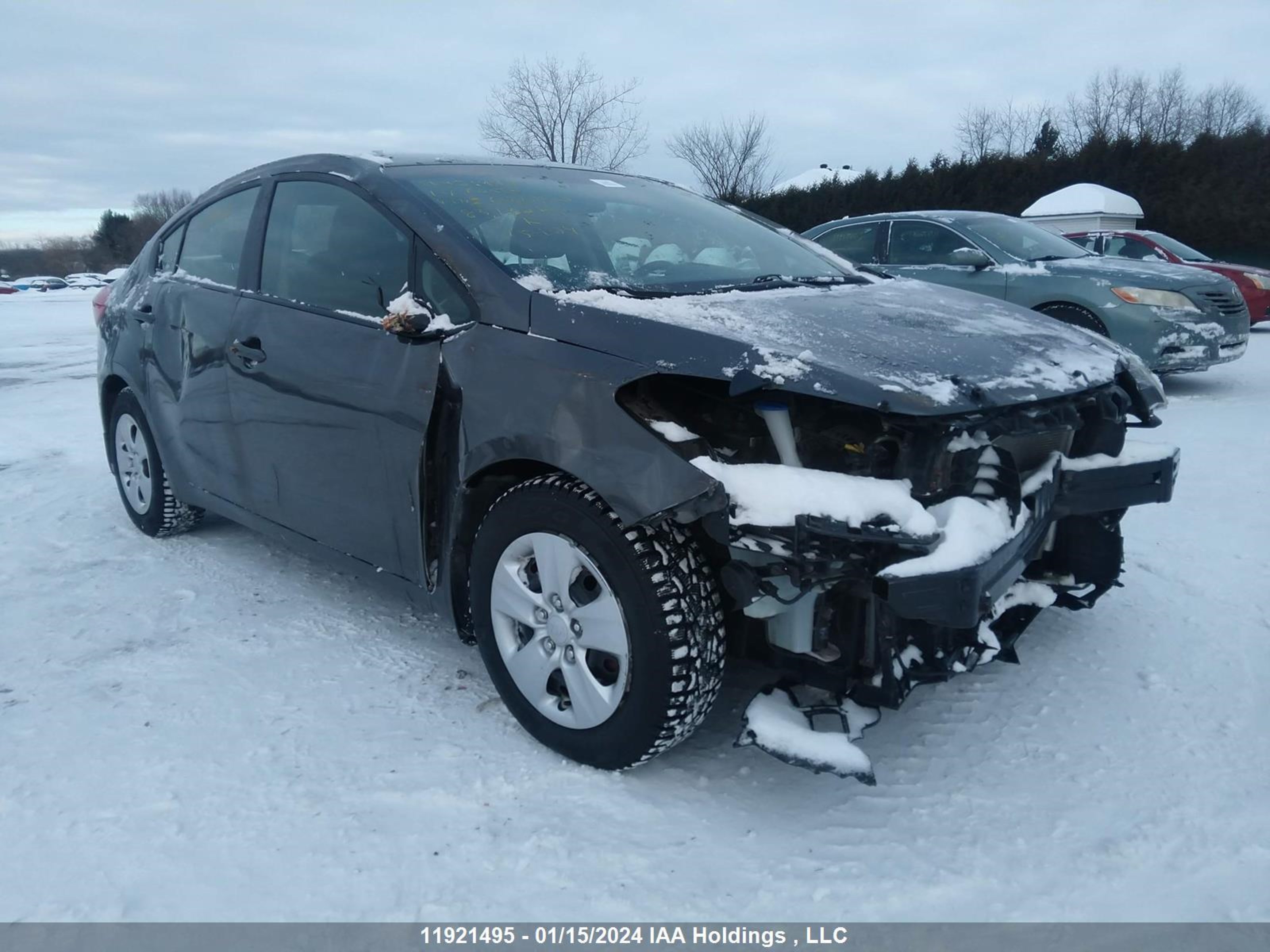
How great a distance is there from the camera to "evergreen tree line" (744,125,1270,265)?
19.6 metres

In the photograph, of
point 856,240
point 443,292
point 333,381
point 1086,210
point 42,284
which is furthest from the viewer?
point 42,284

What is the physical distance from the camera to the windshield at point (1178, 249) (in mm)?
11719

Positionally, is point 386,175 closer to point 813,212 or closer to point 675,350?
point 675,350

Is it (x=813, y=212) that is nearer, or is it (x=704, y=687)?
(x=704, y=687)

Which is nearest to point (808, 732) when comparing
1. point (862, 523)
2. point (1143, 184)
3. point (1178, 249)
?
point (862, 523)

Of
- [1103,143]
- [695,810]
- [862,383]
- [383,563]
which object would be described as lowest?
[695,810]

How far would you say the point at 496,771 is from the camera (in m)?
2.63

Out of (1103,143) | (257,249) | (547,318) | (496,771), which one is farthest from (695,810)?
(1103,143)

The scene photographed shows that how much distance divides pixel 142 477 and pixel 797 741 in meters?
3.53

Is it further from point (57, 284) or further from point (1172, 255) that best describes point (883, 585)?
point (57, 284)

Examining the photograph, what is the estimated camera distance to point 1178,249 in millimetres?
11969

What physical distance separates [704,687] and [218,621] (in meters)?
2.10

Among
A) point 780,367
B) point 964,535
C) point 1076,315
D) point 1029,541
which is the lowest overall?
point 1029,541

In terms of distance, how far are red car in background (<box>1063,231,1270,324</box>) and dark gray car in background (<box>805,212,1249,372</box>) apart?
306 cm
